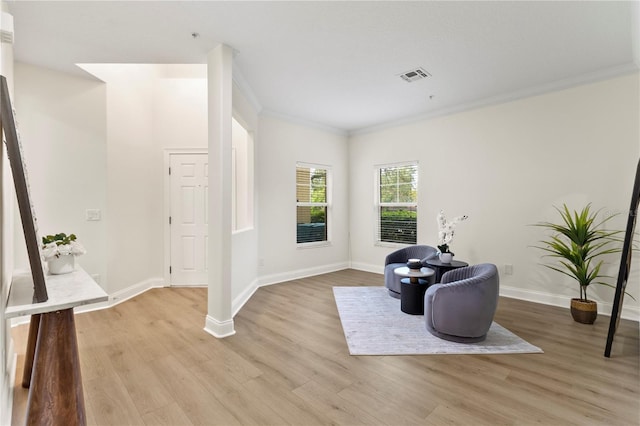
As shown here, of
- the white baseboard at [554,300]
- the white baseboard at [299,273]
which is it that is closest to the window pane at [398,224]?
the white baseboard at [299,273]

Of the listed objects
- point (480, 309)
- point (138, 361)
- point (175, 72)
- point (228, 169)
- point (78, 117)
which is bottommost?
point (138, 361)

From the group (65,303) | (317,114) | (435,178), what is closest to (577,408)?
(65,303)

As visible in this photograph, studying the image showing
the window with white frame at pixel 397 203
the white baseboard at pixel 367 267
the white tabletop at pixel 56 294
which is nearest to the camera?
the white tabletop at pixel 56 294

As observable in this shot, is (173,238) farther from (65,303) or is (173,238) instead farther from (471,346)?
(471,346)

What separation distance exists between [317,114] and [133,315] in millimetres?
3926

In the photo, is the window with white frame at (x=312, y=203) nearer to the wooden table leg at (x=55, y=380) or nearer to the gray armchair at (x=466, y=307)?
the gray armchair at (x=466, y=307)

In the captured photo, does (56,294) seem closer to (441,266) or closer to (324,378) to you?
(324,378)

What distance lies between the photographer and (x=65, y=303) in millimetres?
1344

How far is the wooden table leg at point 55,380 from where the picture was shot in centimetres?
133

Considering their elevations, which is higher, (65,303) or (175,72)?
(175,72)

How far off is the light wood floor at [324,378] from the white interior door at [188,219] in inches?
52.2

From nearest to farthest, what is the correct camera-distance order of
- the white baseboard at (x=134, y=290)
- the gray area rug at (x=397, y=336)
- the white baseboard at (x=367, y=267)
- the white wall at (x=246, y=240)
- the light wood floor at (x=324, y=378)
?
the light wood floor at (x=324, y=378)
the gray area rug at (x=397, y=336)
the white wall at (x=246, y=240)
the white baseboard at (x=134, y=290)
the white baseboard at (x=367, y=267)

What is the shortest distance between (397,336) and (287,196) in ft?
9.99

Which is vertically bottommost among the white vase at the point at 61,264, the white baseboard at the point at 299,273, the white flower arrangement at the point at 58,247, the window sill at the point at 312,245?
the white baseboard at the point at 299,273
